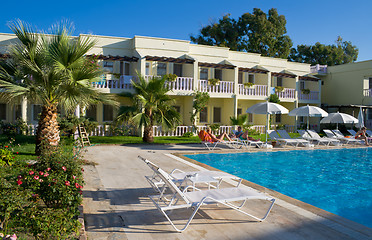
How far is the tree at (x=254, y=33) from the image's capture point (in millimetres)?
42062

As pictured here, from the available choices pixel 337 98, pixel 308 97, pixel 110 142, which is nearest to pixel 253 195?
pixel 110 142

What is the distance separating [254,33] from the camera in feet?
139

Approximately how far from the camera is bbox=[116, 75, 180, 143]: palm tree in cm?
1683

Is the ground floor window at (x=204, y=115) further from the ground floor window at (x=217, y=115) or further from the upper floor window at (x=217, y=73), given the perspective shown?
the upper floor window at (x=217, y=73)

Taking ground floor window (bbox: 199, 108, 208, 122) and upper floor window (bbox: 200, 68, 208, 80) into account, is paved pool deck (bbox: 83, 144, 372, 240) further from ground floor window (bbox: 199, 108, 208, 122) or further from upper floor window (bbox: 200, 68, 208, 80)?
upper floor window (bbox: 200, 68, 208, 80)

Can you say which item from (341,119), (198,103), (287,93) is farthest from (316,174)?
(287,93)

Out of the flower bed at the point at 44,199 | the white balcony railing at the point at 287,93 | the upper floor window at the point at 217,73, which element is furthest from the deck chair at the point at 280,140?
the flower bed at the point at 44,199

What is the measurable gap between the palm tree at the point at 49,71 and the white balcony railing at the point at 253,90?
15840 mm

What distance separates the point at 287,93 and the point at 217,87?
7.62 metres

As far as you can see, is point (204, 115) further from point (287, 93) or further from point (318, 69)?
point (318, 69)

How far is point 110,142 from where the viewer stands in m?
17.7

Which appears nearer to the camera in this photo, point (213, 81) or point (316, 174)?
point (316, 174)

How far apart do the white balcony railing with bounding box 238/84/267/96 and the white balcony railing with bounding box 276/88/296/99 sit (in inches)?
66.5

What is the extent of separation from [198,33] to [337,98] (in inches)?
840
